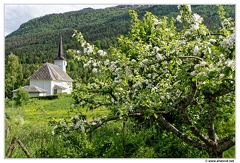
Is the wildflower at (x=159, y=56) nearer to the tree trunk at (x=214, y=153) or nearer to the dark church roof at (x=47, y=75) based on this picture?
the tree trunk at (x=214, y=153)

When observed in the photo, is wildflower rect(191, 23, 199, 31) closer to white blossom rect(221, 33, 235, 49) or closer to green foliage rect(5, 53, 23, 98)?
white blossom rect(221, 33, 235, 49)

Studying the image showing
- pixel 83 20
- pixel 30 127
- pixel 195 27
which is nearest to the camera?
pixel 195 27

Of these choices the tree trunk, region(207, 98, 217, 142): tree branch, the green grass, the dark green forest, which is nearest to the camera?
region(207, 98, 217, 142): tree branch

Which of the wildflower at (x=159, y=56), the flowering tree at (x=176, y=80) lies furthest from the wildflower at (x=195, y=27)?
the wildflower at (x=159, y=56)

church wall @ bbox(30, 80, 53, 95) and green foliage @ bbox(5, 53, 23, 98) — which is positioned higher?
green foliage @ bbox(5, 53, 23, 98)

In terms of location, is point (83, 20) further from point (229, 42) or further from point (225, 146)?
point (229, 42)

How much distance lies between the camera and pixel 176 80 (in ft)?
14.3

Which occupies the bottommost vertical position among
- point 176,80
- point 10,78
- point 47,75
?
point 47,75

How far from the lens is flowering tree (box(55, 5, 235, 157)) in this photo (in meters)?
3.31

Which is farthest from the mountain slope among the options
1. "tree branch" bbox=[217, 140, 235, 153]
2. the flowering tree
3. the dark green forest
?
"tree branch" bbox=[217, 140, 235, 153]

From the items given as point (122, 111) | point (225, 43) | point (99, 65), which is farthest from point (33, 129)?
point (225, 43)

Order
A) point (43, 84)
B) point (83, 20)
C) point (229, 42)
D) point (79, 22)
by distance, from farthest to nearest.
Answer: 1. point (43, 84)
2. point (79, 22)
3. point (83, 20)
4. point (229, 42)

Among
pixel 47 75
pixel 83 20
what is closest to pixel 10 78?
pixel 83 20

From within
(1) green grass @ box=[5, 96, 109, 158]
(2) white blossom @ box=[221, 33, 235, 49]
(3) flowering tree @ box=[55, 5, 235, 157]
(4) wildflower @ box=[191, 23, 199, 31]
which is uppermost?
(4) wildflower @ box=[191, 23, 199, 31]
